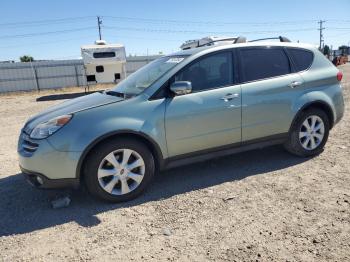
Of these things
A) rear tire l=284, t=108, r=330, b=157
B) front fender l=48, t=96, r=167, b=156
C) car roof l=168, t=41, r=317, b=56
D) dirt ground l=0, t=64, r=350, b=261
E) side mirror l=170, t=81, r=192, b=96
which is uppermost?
car roof l=168, t=41, r=317, b=56

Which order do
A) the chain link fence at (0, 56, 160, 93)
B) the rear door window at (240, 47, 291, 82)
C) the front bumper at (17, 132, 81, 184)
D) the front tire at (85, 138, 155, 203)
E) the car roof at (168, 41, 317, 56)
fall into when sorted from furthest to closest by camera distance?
the chain link fence at (0, 56, 160, 93)
the rear door window at (240, 47, 291, 82)
the car roof at (168, 41, 317, 56)
the front tire at (85, 138, 155, 203)
the front bumper at (17, 132, 81, 184)

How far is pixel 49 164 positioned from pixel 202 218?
1695 millimetres

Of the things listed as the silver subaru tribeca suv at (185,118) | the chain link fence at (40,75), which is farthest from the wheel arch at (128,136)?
the chain link fence at (40,75)

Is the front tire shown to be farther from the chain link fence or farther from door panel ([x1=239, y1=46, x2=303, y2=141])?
the chain link fence

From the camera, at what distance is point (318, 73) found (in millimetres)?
4738

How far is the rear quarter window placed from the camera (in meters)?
4.66

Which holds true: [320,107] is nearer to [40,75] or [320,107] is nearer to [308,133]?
[308,133]

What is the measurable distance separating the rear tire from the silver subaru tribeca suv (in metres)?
0.02

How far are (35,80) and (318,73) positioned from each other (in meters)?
22.9

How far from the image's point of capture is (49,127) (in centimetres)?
344

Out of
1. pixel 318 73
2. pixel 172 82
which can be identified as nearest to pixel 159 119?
pixel 172 82

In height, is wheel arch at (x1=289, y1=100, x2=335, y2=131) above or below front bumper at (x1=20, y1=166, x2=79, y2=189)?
above

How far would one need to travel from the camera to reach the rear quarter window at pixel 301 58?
466cm

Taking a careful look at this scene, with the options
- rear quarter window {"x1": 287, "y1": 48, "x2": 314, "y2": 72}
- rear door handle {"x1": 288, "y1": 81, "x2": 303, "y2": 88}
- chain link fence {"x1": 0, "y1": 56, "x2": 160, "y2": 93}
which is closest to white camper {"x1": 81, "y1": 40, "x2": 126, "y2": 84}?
chain link fence {"x1": 0, "y1": 56, "x2": 160, "y2": 93}
